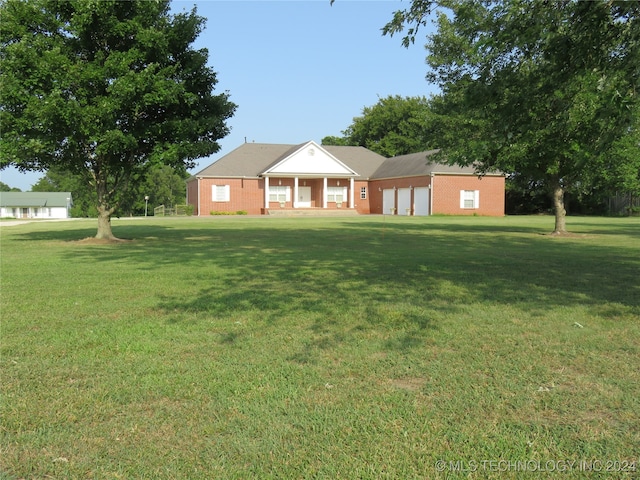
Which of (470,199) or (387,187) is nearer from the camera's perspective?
(470,199)

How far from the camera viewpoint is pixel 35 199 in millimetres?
79125

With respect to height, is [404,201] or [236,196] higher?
[236,196]

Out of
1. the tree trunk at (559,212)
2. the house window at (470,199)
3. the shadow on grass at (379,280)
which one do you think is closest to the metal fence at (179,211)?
the house window at (470,199)

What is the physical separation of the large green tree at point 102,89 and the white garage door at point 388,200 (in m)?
32.6

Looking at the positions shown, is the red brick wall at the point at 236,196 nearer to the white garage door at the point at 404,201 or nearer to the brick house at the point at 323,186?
the brick house at the point at 323,186

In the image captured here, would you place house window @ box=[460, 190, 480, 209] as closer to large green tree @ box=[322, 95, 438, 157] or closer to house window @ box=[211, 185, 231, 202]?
large green tree @ box=[322, 95, 438, 157]

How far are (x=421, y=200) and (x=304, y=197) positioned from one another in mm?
10800

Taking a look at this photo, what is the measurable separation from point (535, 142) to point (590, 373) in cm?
1426

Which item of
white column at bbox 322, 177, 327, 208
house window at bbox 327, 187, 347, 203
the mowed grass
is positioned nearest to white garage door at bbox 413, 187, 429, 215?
house window at bbox 327, 187, 347, 203

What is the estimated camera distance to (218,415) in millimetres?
3391

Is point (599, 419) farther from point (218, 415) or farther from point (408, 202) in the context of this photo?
point (408, 202)

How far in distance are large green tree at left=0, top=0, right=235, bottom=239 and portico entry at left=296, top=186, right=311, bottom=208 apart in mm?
31847

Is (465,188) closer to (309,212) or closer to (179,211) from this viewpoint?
(309,212)

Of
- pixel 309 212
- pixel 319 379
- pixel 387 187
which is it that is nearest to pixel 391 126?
pixel 387 187
